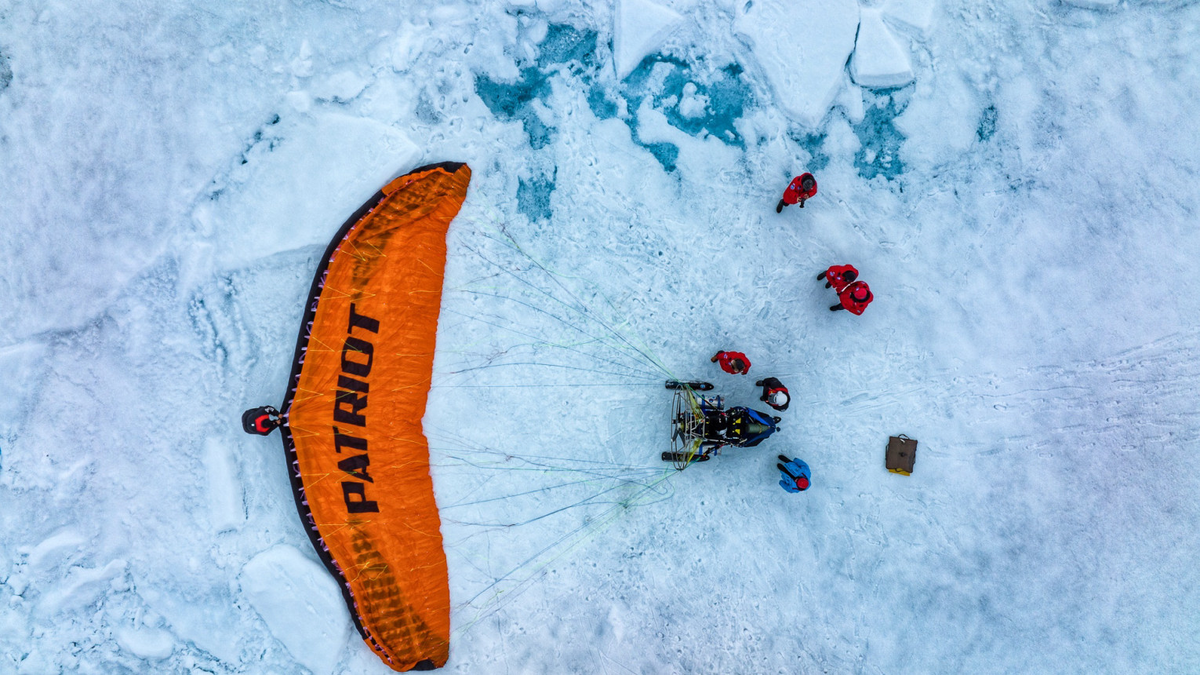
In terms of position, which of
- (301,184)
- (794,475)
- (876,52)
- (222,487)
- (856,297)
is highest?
(876,52)

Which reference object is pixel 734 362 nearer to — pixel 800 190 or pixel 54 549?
pixel 800 190

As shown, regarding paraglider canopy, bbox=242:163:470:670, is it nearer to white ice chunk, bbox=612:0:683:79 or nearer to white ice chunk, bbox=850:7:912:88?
white ice chunk, bbox=612:0:683:79

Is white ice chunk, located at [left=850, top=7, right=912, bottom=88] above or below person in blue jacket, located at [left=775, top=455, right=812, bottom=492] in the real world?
above

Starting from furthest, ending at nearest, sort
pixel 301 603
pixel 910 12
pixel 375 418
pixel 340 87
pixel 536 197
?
pixel 910 12, pixel 536 197, pixel 340 87, pixel 301 603, pixel 375 418

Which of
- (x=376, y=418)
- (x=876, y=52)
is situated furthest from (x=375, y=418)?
(x=876, y=52)

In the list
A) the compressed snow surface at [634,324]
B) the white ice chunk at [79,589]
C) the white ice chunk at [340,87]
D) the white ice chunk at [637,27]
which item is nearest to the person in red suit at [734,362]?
the compressed snow surface at [634,324]

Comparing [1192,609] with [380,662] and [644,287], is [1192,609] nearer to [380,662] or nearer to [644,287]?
[644,287]

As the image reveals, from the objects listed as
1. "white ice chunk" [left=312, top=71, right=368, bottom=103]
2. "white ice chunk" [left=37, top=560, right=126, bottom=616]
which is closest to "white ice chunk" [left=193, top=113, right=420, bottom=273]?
"white ice chunk" [left=312, top=71, right=368, bottom=103]
